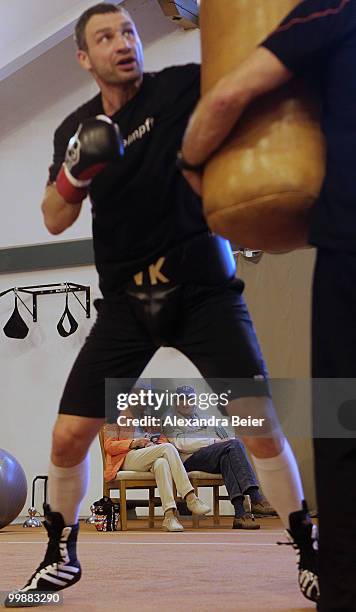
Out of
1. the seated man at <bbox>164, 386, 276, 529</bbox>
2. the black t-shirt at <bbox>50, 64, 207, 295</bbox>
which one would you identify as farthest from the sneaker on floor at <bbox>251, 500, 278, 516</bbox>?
the black t-shirt at <bbox>50, 64, 207, 295</bbox>

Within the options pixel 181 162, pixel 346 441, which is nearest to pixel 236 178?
pixel 181 162

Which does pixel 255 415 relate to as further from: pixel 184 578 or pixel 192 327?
pixel 184 578

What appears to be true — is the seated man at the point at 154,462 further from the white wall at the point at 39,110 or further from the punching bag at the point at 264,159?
the punching bag at the point at 264,159

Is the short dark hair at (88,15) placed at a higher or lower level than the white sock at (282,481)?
higher

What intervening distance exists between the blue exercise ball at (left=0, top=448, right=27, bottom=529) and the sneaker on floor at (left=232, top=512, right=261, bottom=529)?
4.97 ft

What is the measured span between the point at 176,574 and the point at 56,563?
0.70 m

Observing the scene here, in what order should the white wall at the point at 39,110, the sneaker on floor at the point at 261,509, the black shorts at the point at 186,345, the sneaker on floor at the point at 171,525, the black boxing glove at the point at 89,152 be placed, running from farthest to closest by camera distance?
the white wall at the point at 39,110
the sneaker on floor at the point at 261,509
the sneaker on floor at the point at 171,525
the black shorts at the point at 186,345
the black boxing glove at the point at 89,152

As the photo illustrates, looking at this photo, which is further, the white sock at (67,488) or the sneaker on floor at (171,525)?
the sneaker on floor at (171,525)

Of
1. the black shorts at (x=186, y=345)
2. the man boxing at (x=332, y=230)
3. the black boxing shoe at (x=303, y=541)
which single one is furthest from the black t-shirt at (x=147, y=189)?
the black boxing shoe at (x=303, y=541)

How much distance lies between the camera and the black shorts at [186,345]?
2016mm

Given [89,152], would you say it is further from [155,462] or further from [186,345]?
[155,462]

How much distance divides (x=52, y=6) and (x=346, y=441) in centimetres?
694

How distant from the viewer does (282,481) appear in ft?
6.79

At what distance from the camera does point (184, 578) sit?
262cm
